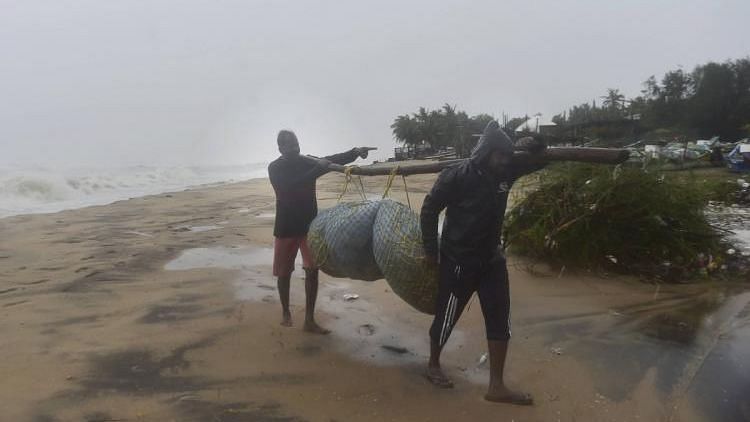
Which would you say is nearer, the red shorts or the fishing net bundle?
the fishing net bundle

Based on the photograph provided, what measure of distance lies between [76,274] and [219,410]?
4.33 meters

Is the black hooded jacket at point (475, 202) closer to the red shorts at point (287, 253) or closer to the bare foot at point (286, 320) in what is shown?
the red shorts at point (287, 253)

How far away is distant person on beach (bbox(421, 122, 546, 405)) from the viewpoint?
3.00 metres

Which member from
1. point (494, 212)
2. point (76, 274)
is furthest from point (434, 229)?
point (76, 274)

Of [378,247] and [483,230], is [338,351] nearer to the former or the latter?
[378,247]

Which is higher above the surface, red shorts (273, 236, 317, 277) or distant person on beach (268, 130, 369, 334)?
distant person on beach (268, 130, 369, 334)

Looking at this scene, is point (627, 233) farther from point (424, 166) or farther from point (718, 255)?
point (424, 166)

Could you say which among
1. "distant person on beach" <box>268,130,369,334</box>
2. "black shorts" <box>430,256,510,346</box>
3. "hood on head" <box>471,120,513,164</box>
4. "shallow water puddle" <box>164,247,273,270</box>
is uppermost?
"hood on head" <box>471,120,513,164</box>

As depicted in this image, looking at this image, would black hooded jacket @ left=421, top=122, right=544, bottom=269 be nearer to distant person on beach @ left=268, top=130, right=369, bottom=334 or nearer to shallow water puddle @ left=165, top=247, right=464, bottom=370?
shallow water puddle @ left=165, top=247, right=464, bottom=370

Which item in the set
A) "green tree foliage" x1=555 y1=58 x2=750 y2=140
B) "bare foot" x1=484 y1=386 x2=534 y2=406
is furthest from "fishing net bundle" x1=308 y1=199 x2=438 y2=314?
"green tree foliage" x1=555 y1=58 x2=750 y2=140

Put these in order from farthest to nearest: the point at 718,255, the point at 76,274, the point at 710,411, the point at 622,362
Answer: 1. the point at 76,274
2. the point at 718,255
3. the point at 622,362
4. the point at 710,411

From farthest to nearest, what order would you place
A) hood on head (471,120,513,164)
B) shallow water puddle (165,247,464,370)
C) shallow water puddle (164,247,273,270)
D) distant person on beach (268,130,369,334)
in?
shallow water puddle (164,247,273,270) < distant person on beach (268,130,369,334) < shallow water puddle (165,247,464,370) < hood on head (471,120,513,164)

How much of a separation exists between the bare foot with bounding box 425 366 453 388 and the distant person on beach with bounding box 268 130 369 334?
4.14ft

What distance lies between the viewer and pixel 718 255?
5695mm
